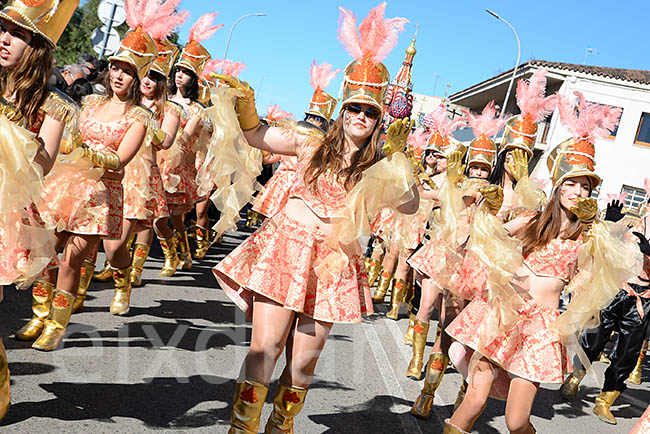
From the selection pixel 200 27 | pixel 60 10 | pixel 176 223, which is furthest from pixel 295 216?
pixel 176 223

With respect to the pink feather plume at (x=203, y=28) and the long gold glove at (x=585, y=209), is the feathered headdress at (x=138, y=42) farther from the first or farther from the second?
the long gold glove at (x=585, y=209)

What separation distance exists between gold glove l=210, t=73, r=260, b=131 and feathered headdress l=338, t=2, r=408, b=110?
20.2 inches

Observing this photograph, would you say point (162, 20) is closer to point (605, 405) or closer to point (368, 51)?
point (368, 51)

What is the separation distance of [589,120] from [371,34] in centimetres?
171

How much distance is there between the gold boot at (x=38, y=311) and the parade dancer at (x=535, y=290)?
286 cm

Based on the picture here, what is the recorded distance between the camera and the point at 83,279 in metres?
5.41

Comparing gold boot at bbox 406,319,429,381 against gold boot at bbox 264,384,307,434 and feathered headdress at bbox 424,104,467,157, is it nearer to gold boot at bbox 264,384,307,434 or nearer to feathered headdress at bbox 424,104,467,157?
gold boot at bbox 264,384,307,434

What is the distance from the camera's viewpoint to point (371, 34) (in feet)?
11.8

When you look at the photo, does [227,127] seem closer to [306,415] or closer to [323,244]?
[323,244]

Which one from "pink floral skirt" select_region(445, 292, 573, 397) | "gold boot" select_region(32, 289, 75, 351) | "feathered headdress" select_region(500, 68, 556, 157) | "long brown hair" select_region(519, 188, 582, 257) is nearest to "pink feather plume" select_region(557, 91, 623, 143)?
"long brown hair" select_region(519, 188, 582, 257)

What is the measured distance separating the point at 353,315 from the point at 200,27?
15.6 feet

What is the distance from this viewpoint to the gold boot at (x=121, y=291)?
5844 mm

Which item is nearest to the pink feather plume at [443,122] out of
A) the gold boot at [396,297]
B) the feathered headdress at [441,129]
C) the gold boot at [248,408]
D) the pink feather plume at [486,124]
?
the feathered headdress at [441,129]

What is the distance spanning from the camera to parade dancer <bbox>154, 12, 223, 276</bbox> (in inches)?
281
